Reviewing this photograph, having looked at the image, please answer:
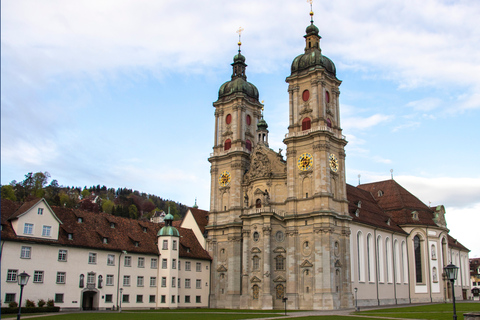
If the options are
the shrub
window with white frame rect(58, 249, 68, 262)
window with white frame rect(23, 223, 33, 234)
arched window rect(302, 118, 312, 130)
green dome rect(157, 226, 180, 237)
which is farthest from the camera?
arched window rect(302, 118, 312, 130)

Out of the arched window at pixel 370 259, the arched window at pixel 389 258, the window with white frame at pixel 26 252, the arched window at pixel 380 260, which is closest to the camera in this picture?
the window with white frame at pixel 26 252

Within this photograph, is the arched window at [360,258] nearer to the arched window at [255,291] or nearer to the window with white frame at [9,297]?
the arched window at [255,291]

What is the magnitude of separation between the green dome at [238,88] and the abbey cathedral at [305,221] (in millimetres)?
256

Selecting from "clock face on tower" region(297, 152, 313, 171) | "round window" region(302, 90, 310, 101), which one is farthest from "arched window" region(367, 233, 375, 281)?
"round window" region(302, 90, 310, 101)

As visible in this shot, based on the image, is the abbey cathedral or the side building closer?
the side building

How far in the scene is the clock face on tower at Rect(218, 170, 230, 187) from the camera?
74.9 metres

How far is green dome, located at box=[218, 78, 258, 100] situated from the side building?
2518 centimetres

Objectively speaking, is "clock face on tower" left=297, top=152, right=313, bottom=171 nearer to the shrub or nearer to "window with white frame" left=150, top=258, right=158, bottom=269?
"window with white frame" left=150, top=258, right=158, bottom=269

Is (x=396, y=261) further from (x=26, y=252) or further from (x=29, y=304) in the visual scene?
(x=26, y=252)

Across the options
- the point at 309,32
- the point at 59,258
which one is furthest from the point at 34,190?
the point at 309,32

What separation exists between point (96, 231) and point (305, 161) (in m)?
29.4

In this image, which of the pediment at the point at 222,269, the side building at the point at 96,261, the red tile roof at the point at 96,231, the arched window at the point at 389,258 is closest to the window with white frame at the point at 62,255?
the side building at the point at 96,261

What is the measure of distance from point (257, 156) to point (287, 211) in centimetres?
1035

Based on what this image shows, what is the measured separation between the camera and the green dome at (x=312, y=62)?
69188 mm
